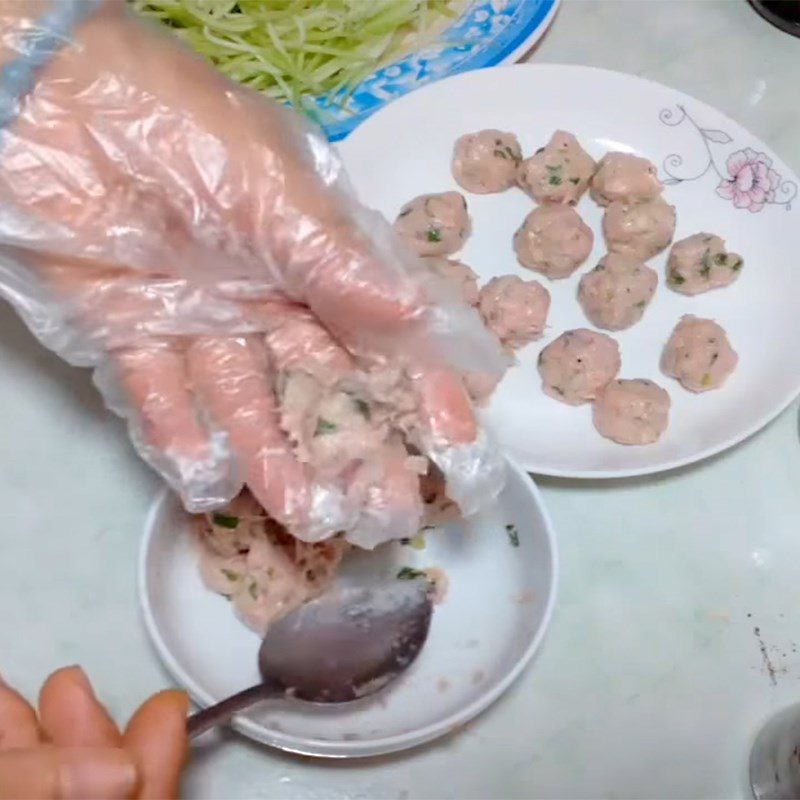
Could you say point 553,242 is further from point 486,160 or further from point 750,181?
point 750,181

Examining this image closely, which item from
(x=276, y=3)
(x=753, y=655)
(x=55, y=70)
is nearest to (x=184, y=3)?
(x=276, y=3)

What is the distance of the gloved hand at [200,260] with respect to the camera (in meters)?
0.72

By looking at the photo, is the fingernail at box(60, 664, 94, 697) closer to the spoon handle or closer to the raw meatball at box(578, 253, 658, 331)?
the spoon handle

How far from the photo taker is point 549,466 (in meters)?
0.90

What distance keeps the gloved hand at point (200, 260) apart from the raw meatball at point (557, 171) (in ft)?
1.20

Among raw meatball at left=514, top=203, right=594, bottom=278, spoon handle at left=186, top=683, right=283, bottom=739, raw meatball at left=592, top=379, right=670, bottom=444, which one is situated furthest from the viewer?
raw meatball at left=514, top=203, right=594, bottom=278

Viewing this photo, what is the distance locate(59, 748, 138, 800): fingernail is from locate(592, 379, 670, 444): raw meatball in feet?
1.82

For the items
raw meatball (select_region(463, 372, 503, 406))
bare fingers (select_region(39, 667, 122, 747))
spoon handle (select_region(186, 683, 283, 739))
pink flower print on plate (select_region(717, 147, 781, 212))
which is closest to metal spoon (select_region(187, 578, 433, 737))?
spoon handle (select_region(186, 683, 283, 739))

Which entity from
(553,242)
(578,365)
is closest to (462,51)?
(553,242)

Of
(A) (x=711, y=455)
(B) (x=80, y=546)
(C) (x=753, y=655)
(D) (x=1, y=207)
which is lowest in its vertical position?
(B) (x=80, y=546)

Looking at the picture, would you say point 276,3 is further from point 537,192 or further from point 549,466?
point 549,466

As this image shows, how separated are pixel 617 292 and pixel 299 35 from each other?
0.49 m

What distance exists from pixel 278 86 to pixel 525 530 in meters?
0.62

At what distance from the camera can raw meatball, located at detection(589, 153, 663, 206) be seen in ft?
3.57
